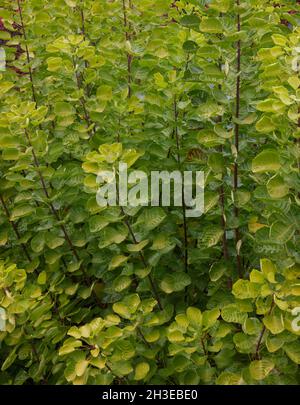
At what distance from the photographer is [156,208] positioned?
1734 millimetres

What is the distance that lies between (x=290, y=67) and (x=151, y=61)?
76 centimetres

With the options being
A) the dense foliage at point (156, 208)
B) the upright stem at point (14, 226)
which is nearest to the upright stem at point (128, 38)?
the dense foliage at point (156, 208)

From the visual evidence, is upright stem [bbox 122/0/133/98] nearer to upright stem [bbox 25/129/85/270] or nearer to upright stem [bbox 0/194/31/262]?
upright stem [bbox 25/129/85/270]

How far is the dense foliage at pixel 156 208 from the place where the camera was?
58.6 inches

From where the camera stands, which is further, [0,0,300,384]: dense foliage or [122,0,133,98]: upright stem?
[122,0,133,98]: upright stem

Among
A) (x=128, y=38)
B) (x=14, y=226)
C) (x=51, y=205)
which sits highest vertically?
(x=128, y=38)

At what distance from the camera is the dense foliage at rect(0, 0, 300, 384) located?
149cm

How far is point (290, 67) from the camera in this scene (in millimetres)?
1411

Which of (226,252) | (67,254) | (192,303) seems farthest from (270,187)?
(67,254)

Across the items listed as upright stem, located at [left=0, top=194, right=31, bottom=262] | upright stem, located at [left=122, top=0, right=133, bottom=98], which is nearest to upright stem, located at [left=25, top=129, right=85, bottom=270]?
upright stem, located at [left=0, top=194, right=31, bottom=262]

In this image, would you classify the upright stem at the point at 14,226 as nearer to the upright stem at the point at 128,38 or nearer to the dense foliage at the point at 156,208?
the dense foliage at the point at 156,208

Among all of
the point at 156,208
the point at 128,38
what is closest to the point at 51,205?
the point at 156,208

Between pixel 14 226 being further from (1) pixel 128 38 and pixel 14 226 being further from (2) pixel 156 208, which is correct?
(1) pixel 128 38

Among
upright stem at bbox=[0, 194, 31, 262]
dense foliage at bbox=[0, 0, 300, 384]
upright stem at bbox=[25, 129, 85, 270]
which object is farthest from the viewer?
upright stem at bbox=[0, 194, 31, 262]
